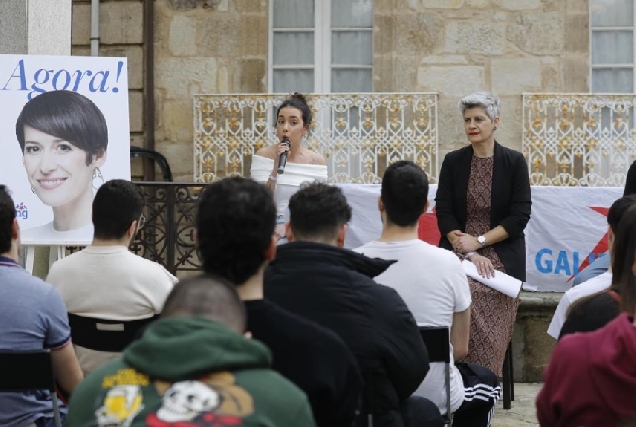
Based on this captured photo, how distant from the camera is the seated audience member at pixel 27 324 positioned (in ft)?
13.1

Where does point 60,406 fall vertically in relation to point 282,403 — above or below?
below

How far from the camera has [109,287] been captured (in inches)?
181

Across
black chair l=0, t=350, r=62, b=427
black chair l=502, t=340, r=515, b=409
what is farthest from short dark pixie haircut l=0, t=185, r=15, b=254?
black chair l=502, t=340, r=515, b=409

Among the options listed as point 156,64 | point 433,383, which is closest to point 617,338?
point 433,383

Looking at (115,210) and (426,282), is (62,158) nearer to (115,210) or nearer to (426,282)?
(115,210)

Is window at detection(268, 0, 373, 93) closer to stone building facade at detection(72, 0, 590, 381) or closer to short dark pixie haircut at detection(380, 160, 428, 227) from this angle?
stone building facade at detection(72, 0, 590, 381)

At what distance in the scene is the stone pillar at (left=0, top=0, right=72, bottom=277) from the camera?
7426 millimetres

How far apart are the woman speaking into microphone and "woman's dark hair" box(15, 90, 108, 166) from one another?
0.96 m

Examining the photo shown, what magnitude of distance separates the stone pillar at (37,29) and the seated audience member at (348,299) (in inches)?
158

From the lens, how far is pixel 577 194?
8.92m

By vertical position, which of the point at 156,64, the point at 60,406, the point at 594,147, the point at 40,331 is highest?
the point at 156,64

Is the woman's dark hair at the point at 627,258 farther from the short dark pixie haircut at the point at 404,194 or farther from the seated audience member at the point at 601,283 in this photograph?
the short dark pixie haircut at the point at 404,194

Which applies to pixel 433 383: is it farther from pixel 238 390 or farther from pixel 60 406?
pixel 238 390

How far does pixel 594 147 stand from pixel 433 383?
6.99 m
